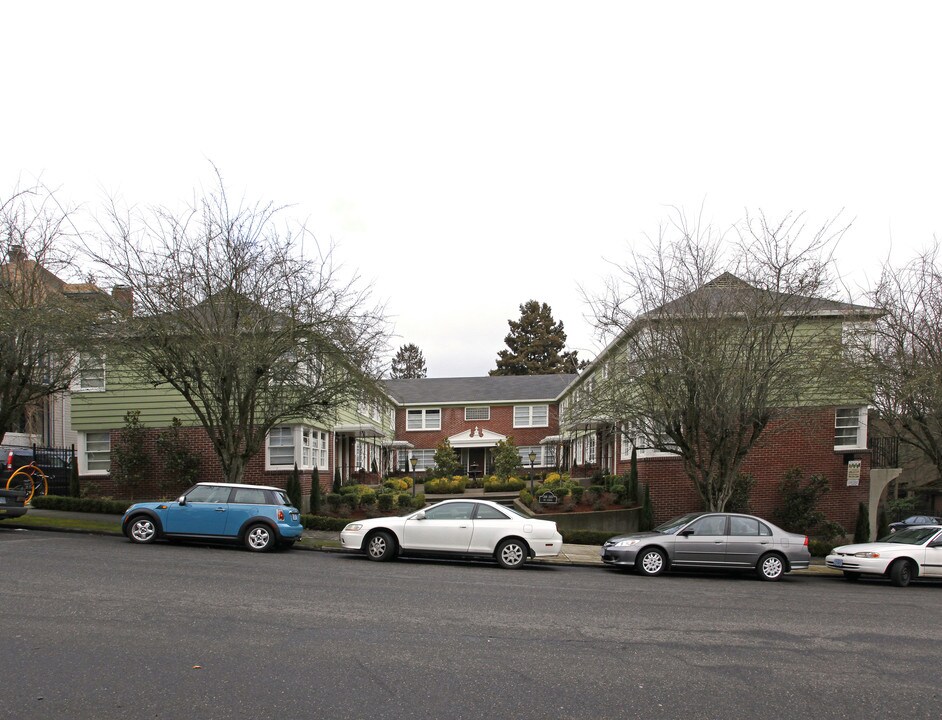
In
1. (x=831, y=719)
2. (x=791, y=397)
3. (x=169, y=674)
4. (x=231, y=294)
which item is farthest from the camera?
(x=791, y=397)

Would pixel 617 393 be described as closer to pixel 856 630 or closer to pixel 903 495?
pixel 856 630

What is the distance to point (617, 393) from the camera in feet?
60.9

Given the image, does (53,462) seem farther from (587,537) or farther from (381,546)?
(587,537)

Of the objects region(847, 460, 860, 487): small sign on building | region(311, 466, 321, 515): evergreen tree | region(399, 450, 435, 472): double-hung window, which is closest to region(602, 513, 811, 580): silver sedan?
region(847, 460, 860, 487): small sign on building

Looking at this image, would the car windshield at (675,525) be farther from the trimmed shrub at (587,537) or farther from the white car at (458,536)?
the trimmed shrub at (587,537)

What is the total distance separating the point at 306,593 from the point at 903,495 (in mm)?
36321

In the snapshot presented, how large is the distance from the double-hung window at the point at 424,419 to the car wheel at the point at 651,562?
33177 millimetres

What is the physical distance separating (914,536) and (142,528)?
16306mm

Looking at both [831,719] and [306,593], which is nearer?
[831,719]

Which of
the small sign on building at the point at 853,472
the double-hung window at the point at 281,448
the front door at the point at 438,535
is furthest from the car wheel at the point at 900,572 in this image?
the double-hung window at the point at 281,448

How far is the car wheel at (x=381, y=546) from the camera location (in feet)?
51.0

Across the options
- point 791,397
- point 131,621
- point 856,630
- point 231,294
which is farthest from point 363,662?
point 791,397

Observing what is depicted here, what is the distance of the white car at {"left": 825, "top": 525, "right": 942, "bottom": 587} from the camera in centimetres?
1576

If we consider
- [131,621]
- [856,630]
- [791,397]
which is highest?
[791,397]
